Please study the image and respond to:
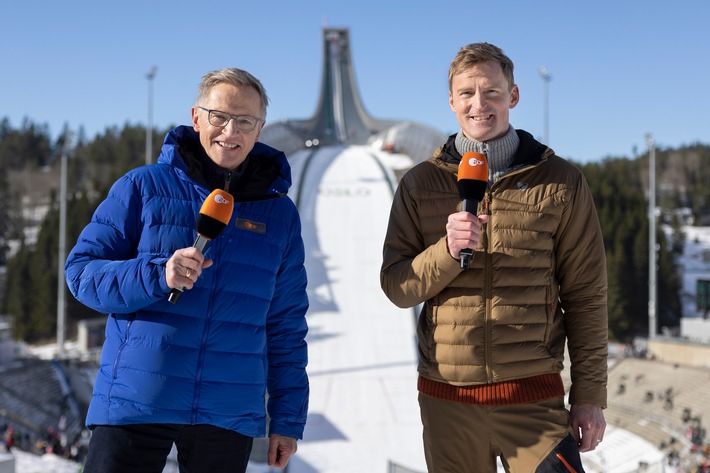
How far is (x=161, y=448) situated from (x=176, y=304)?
1.57ft

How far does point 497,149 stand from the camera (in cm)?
247

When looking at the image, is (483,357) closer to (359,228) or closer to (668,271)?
(359,228)

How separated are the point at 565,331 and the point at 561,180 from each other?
22.3 inches

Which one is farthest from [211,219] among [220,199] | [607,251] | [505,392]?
[607,251]

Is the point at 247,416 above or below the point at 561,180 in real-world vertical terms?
below

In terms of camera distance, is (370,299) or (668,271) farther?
(668,271)

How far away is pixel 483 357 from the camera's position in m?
2.35

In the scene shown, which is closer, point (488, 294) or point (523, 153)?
point (488, 294)

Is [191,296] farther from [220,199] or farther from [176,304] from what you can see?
[220,199]

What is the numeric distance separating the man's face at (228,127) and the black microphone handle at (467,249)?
0.79 m

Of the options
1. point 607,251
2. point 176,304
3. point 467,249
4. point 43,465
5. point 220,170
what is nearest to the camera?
point 467,249

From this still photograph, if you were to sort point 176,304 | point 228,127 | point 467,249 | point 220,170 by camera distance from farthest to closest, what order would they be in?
1. point 220,170
2. point 228,127
3. point 176,304
4. point 467,249

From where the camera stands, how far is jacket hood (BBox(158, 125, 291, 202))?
238cm

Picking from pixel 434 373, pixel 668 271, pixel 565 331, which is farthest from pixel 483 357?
pixel 668 271
